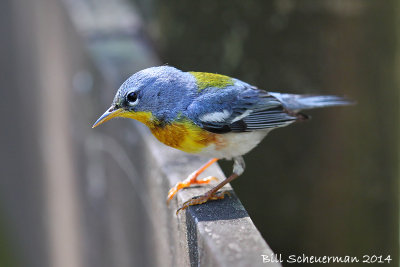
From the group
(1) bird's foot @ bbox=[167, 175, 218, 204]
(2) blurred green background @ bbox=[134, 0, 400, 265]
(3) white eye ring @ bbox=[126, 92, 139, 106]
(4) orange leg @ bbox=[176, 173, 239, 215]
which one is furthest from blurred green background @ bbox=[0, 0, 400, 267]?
(3) white eye ring @ bbox=[126, 92, 139, 106]

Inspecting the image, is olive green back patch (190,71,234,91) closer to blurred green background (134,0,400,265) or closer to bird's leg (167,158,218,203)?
bird's leg (167,158,218,203)

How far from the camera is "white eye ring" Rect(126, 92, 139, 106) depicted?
288 cm

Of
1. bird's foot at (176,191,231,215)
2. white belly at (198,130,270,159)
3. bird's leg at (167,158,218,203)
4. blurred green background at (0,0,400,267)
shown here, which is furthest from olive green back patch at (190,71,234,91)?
blurred green background at (0,0,400,267)

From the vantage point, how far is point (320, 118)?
3928 millimetres

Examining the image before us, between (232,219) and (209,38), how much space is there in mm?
1990

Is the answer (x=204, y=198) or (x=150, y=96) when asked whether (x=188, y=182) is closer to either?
(x=204, y=198)

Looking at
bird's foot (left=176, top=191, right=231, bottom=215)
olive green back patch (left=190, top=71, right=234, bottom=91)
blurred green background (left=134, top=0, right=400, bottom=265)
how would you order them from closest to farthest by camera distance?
bird's foot (left=176, top=191, right=231, bottom=215)
olive green back patch (left=190, top=71, right=234, bottom=91)
blurred green background (left=134, top=0, right=400, bottom=265)

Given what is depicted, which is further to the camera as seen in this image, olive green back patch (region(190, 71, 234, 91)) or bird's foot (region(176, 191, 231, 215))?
olive green back patch (region(190, 71, 234, 91))

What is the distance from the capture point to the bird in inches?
114

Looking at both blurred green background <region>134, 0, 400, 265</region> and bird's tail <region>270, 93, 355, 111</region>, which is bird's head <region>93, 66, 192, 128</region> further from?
blurred green background <region>134, 0, 400, 265</region>

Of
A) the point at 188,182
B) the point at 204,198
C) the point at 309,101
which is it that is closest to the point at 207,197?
the point at 204,198

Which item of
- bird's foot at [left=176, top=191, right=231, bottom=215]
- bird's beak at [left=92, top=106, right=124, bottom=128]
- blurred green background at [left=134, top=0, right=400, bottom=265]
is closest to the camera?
bird's foot at [left=176, top=191, right=231, bottom=215]

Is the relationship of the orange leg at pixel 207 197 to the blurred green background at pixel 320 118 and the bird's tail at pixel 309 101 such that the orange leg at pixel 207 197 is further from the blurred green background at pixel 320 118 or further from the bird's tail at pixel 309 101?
the blurred green background at pixel 320 118

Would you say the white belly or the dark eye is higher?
the dark eye
